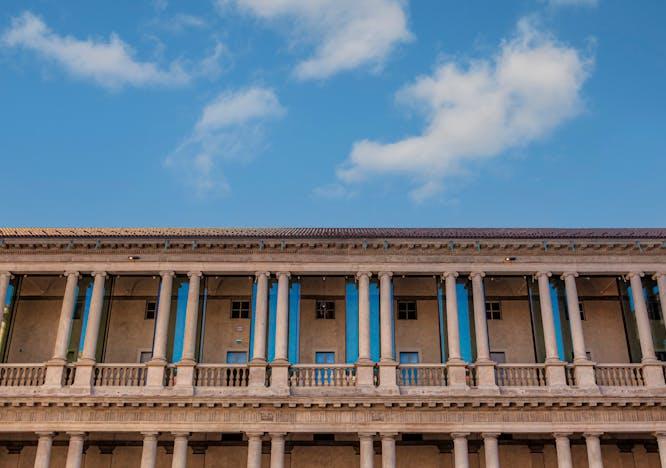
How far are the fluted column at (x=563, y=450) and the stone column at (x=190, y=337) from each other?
12122 millimetres

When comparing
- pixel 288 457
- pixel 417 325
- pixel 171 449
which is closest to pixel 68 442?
pixel 171 449

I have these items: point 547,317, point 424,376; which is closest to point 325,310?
point 424,376

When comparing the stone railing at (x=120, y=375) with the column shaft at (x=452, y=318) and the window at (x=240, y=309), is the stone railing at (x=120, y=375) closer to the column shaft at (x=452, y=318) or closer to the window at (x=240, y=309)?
the window at (x=240, y=309)

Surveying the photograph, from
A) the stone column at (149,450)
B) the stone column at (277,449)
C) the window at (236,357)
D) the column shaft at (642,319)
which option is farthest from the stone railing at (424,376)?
the stone column at (149,450)

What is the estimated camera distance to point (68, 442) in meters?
27.0

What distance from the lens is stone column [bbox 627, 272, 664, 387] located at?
2527 cm

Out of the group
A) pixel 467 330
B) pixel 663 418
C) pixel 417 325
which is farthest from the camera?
pixel 417 325

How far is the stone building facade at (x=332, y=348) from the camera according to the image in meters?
24.6

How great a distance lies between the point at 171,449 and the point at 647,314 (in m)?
17.6

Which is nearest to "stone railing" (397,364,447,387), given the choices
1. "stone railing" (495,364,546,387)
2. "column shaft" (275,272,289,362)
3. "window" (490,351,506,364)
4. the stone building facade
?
the stone building facade

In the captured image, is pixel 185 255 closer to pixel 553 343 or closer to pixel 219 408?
pixel 219 408

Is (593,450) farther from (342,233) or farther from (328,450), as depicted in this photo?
(342,233)

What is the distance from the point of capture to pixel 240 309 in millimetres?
28531

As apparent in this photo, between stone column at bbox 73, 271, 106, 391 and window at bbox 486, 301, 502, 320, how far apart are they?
14.2 metres
